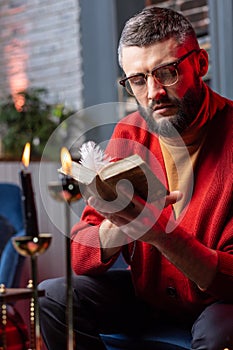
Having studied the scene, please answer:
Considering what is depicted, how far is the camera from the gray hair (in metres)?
1.85

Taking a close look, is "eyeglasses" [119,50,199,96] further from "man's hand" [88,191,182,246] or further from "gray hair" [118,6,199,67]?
"man's hand" [88,191,182,246]

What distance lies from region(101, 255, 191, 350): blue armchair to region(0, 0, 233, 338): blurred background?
155cm

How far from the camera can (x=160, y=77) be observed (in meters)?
1.83

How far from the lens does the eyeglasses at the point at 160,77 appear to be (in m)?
1.83

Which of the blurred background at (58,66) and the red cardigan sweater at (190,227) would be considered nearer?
the red cardigan sweater at (190,227)

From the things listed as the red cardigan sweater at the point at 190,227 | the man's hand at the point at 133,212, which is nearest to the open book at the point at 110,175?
the man's hand at the point at 133,212

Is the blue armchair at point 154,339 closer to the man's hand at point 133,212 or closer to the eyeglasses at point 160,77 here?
the man's hand at point 133,212

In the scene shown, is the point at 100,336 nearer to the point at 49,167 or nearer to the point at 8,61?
the point at 49,167

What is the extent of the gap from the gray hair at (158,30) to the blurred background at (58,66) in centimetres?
171

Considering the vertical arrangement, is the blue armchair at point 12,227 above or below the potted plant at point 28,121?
below

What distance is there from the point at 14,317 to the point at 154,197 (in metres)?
1.62

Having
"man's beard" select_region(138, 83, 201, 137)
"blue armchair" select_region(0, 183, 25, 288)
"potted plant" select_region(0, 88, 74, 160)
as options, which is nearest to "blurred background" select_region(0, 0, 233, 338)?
"potted plant" select_region(0, 88, 74, 160)

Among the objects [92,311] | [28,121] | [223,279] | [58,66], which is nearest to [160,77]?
[223,279]

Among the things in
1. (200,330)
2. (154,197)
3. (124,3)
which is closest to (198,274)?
(200,330)
